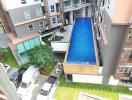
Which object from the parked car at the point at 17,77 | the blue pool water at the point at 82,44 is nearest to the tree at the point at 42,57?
the parked car at the point at 17,77

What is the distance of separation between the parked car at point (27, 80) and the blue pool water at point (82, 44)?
23.6 feet

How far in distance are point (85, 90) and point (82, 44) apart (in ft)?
24.6

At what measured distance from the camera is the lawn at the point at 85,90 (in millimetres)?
24172

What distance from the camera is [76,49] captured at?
2544 centimetres

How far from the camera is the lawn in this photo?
Answer: 24.2 metres

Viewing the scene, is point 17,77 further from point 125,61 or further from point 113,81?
point 125,61

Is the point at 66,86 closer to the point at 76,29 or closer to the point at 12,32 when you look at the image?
the point at 76,29

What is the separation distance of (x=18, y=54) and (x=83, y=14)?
19.1 metres

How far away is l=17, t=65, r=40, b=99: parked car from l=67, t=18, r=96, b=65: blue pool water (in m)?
7.19

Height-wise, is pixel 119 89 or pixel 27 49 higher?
pixel 27 49

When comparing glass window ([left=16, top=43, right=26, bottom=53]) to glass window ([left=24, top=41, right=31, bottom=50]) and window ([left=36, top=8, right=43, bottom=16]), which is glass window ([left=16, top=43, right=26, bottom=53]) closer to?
glass window ([left=24, top=41, right=31, bottom=50])

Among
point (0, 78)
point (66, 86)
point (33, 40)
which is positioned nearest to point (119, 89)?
point (66, 86)

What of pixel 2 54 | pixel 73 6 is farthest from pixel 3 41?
pixel 73 6

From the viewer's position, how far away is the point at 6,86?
1144cm
